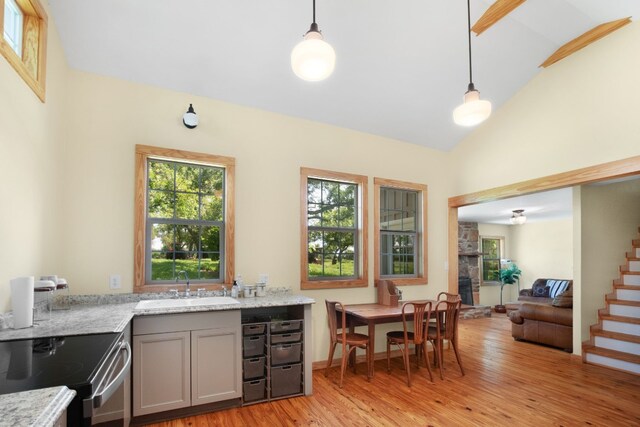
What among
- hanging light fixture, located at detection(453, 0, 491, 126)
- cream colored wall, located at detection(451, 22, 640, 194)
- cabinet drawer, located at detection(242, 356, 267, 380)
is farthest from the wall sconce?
cream colored wall, located at detection(451, 22, 640, 194)

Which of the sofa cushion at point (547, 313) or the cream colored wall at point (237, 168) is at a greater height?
the cream colored wall at point (237, 168)

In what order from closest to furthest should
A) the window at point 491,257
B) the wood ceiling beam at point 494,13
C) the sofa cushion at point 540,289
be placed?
1. the wood ceiling beam at point 494,13
2. the sofa cushion at point 540,289
3. the window at point 491,257

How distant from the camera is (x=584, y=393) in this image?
3441 mm

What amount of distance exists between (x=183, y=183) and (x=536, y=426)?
144 inches

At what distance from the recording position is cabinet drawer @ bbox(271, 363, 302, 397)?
3172 millimetres

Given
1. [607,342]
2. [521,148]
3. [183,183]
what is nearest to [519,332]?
[607,342]

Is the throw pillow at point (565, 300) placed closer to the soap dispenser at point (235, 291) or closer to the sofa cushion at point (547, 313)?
the sofa cushion at point (547, 313)

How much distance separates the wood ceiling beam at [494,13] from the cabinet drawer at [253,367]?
3619 mm

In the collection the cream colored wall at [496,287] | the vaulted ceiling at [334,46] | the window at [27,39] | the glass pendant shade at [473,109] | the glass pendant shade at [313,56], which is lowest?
the cream colored wall at [496,287]

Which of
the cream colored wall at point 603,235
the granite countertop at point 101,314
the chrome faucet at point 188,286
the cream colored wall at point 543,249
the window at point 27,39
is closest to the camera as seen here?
the granite countertop at point 101,314

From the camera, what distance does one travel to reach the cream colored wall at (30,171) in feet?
6.86

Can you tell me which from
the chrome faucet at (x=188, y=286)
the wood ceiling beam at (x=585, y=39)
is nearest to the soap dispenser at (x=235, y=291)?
the chrome faucet at (x=188, y=286)

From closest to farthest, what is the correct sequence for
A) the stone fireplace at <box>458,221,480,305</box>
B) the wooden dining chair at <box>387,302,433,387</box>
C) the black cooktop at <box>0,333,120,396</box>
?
the black cooktop at <box>0,333,120,396</box>
the wooden dining chair at <box>387,302,433,387</box>
the stone fireplace at <box>458,221,480,305</box>

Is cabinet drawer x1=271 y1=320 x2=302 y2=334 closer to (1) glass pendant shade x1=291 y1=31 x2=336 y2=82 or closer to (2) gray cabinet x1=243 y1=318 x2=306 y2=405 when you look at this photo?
(2) gray cabinet x1=243 y1=318 x2=306 y2=405
